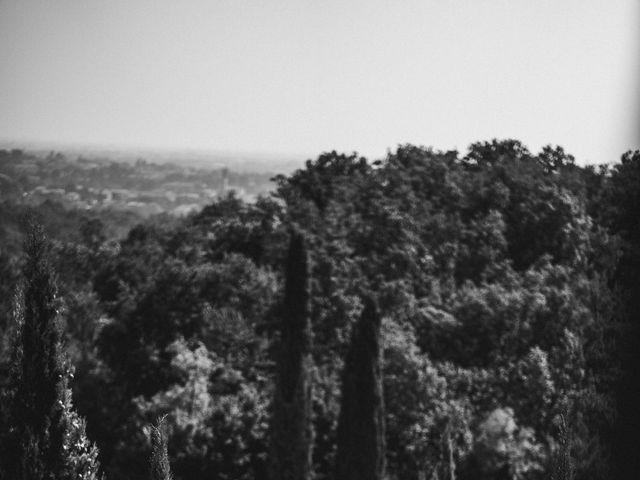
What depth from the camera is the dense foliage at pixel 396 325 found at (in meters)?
15.3

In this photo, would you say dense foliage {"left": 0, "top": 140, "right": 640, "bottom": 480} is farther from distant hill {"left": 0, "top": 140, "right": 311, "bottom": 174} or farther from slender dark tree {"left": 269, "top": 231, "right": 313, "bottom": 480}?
distant hill {"left": 0, "top": 140, "right": 311, "bottom": 174}

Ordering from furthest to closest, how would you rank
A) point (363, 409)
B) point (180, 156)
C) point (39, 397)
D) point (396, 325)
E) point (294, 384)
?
point (180, 156), point (396, 325), point (294, 384), point (363, 409), point (39, 397)

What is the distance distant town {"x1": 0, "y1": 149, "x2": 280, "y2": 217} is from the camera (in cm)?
3234

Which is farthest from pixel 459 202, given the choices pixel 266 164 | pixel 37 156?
pixel 266 164

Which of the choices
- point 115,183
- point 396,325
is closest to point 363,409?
point 396,325

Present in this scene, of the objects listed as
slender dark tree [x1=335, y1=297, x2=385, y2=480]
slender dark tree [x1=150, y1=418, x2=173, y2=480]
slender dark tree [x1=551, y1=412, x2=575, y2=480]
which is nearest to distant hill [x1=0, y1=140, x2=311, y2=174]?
slender dark tree [x1=335, y1=297, x2=385, y2=480]

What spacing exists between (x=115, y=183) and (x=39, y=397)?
43179 millimetres

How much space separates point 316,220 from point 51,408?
13.7m

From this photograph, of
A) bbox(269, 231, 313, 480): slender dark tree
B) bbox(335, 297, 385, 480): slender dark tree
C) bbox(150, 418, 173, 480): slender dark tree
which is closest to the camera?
bbox(150, 418, 173, 480): slender dark tree

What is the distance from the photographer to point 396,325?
1720 centimetres

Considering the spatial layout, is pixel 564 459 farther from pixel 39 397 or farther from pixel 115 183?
pixel 115 183

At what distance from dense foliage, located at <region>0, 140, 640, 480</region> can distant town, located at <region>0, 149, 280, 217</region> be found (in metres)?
6.57

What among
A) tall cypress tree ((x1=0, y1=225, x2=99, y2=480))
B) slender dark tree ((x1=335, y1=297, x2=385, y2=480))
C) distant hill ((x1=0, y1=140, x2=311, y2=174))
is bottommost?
slender dark tree ((x1=335, y1=297, x2=385, y2=480))

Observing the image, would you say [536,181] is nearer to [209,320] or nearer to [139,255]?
[209,320]
